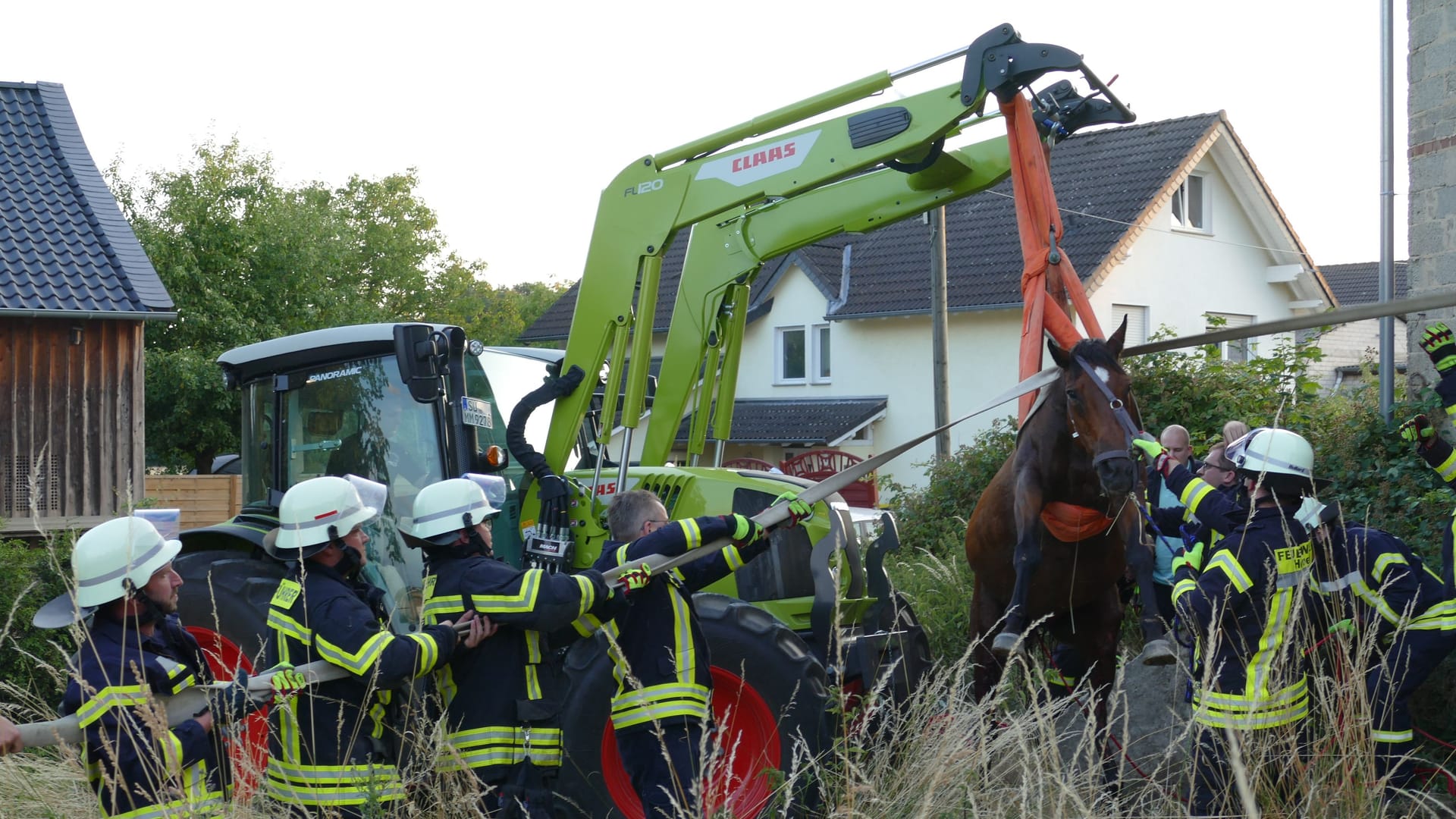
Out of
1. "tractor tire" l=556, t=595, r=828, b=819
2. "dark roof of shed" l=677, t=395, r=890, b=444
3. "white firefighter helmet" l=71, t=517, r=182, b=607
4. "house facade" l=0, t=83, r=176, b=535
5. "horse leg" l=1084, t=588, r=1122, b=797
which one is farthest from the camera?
"dark roof of shed" l=677, t=395, r=890, b=444

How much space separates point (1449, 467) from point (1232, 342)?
9.03 m

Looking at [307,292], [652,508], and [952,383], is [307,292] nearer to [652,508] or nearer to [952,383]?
[952,383]

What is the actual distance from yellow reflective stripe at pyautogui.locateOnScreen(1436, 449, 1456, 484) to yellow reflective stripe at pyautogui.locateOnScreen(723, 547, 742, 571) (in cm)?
307

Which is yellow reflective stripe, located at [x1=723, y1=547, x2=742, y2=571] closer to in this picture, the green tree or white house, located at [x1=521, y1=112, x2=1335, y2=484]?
white house, located at [x1=521, y1=112, x2=1335, y2=484]

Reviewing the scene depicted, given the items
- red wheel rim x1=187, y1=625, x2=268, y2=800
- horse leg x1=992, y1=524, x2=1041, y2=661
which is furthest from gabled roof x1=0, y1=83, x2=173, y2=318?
horse leg x1=992, y1=524, x2=1041, y2=661

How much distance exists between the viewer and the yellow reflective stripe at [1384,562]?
4695 mm

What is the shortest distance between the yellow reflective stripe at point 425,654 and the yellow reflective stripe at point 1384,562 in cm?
356

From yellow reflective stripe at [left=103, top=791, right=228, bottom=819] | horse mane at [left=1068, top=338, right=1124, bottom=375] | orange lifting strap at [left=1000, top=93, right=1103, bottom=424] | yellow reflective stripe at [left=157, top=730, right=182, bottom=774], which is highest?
orange lifting strap at [left=1000, top=93, right=1103, bottom=424]

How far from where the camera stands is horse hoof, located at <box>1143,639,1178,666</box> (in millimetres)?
4801

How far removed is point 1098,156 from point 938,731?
20.5 meters

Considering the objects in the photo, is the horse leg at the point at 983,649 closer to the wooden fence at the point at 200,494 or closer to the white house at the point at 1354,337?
the white house at the point at 1354,337

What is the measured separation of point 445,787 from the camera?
14.4 ft

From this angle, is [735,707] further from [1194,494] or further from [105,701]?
[105,701]

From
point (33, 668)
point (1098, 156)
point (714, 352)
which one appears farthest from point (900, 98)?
point (1098, 156)
